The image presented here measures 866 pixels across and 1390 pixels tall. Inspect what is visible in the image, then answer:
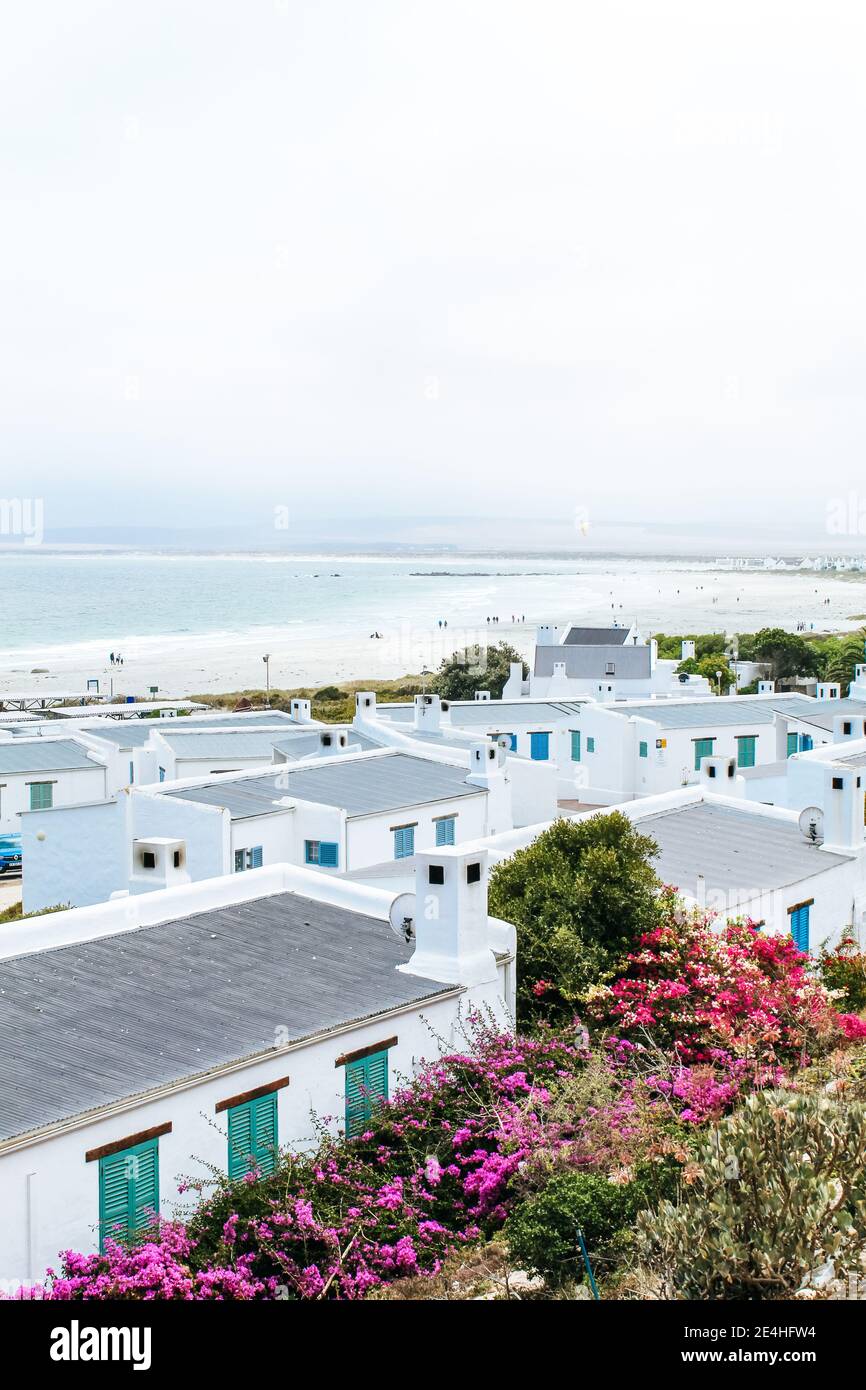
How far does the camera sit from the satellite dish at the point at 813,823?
26670mm

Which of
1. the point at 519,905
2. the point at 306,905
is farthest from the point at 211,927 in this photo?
the point at 519,905

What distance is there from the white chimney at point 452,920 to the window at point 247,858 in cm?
1246

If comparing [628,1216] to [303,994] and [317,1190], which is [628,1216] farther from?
[303,994]

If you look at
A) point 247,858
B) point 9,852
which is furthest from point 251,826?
point 9,852

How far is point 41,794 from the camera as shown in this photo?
4494cm

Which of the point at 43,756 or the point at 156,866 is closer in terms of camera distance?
the point at 156,866

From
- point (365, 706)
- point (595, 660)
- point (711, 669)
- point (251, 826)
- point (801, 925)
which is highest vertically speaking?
point (595, 660)

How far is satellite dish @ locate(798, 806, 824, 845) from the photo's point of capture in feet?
87.5

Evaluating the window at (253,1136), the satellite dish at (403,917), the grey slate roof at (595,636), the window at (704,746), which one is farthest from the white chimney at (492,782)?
the grey slate roof at (595,636)

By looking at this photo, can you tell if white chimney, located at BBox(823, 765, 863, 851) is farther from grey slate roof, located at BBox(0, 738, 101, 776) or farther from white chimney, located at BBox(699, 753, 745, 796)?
grey slate roof, located at BBox(0, 738, 101, 776)

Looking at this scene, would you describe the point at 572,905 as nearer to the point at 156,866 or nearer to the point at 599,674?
the point at 156,866

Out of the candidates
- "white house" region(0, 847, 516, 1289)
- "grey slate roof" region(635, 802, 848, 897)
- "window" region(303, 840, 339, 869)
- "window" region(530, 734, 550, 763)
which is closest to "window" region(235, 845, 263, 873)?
"window" region(303, 840, 339, 869)

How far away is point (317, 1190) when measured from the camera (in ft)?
44.3

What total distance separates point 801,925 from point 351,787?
1318 cm
